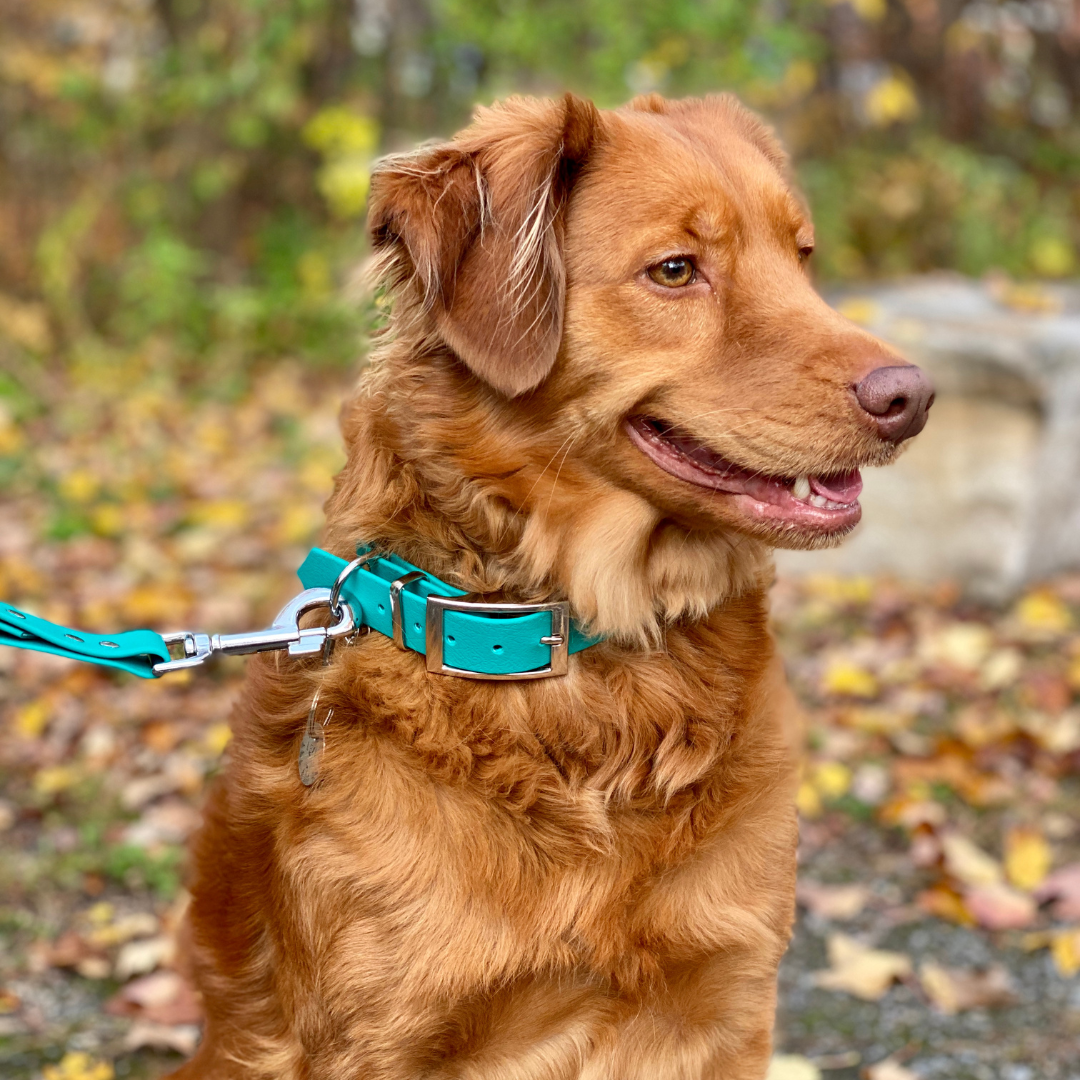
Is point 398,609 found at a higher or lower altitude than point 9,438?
lower

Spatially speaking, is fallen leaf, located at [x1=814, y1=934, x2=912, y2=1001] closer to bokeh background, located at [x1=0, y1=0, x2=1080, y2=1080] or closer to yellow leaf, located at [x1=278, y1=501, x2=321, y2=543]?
bokeh background, located at [x1=0, y1=0, x2=1080, y2=1080]

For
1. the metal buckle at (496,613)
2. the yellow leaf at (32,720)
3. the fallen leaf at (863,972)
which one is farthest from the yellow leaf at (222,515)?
the metal buckle at (496,613)

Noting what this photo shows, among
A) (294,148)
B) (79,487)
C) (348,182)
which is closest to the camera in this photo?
(79,487)

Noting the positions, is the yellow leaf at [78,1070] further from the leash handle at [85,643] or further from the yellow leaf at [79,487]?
the yellow leaf at [79,487]

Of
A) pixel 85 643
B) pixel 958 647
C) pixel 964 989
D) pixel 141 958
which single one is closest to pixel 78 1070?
pixel 141 958

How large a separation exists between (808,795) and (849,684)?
30.2 inches

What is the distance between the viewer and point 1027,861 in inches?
155

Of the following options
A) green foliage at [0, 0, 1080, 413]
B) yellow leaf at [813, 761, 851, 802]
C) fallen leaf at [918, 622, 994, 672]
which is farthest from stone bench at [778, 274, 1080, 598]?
green foliage at [0, 0, 1080, 413]

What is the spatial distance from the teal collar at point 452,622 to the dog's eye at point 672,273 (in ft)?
1.91

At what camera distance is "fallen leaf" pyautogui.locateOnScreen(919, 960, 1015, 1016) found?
343cm

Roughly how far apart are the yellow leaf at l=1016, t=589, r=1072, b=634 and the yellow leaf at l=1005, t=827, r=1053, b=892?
164cm

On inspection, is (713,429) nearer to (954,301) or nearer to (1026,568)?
(1026,568)

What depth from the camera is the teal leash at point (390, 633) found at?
223 centimetres

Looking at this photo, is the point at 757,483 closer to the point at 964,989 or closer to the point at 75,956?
the point at 964,989
